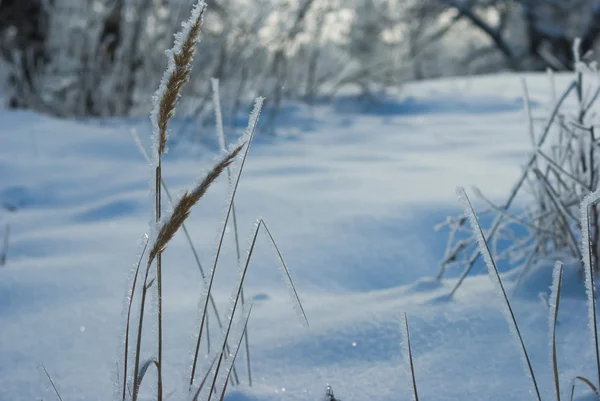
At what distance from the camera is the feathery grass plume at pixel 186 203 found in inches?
19.4

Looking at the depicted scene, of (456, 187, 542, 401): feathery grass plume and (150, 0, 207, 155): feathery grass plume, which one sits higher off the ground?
(150, 0, 207, 155): feathery grass plume

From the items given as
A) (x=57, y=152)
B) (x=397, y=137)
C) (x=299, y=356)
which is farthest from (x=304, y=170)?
(x=299, y=356)

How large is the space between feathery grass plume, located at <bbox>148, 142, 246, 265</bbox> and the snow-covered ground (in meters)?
0.03

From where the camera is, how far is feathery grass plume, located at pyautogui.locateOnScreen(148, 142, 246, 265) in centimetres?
49

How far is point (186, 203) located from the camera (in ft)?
1.61

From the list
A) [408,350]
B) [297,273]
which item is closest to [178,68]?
[408,350]

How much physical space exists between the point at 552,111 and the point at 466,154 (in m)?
1.45

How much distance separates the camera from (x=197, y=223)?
174 cm

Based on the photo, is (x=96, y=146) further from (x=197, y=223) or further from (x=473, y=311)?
(x=473, y=311)

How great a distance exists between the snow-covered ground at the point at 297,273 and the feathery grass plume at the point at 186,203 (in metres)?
0.03

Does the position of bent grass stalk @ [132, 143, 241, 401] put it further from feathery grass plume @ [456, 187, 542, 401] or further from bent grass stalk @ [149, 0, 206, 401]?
feathery grass plume @ [456, 187, 542, 401]

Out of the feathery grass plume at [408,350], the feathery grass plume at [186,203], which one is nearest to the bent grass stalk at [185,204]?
the feathery grass plume at [186,203]

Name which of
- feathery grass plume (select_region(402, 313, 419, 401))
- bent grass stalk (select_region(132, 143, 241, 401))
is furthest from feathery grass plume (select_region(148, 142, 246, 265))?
feathery grass plume (select_region(402, 313, 419, 401))

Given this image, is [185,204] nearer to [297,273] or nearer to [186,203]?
[186,203]
